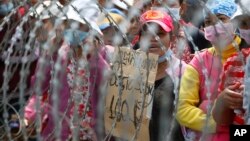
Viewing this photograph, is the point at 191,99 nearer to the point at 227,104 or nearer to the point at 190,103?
the point at 190,103

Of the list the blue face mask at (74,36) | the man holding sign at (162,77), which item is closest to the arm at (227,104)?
the man holding sign at (162,77)

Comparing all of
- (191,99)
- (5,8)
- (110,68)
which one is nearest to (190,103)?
(191,99)

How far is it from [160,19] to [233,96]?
1.14 metres

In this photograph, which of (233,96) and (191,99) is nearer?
(233,96)

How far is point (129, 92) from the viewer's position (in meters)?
4.11

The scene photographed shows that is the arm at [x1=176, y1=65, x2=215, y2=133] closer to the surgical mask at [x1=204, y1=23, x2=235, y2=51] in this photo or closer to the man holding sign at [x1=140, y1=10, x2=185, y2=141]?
the man holding sign at [x1=140, y1=10, x2=185, y2=141]

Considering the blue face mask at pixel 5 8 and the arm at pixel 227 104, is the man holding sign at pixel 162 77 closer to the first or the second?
the arm at pixel 227 104

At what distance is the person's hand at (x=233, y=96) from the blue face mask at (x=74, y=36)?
31.1 inches

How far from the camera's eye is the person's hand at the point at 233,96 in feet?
12.0

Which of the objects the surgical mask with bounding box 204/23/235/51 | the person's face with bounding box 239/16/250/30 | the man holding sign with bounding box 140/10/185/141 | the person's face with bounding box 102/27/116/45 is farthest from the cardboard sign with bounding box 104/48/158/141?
the person's face with bounding box 102/27/116/45

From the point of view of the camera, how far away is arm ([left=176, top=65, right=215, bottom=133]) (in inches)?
163

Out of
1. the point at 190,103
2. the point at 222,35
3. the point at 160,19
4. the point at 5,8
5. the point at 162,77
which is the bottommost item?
the point at 190,103

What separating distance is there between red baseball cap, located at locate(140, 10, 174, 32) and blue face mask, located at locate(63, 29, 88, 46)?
1.65 ft

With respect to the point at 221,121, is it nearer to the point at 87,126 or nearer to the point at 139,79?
the point at 139,79
